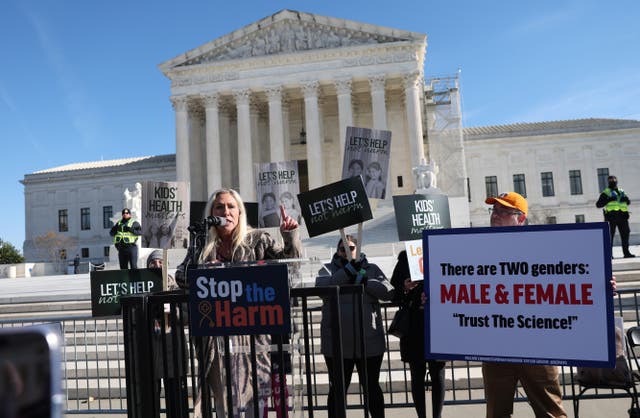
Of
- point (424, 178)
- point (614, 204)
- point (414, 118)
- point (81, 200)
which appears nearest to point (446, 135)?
point (414, 118)

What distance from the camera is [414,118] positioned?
38.6 metres

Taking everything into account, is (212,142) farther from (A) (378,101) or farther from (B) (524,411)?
(B) (524,411)

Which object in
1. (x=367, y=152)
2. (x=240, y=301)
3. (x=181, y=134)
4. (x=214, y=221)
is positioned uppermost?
(x=181, y=134)

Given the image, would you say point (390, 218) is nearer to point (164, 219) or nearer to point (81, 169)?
point (164, 219)

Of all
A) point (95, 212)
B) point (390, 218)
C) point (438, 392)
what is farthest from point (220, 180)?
point (438, 392)

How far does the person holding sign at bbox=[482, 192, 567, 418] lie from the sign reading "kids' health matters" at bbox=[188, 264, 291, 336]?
190cm

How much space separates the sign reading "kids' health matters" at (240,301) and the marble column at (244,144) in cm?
3685

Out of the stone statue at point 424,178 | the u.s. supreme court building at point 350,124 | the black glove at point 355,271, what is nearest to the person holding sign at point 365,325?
the black glove at point 355,271

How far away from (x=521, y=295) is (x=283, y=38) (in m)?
41.2

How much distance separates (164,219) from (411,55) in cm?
3330

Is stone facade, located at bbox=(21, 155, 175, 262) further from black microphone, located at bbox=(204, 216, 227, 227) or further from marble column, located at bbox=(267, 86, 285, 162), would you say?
black microphone, located at bbox=(204, 216, 227, 227)

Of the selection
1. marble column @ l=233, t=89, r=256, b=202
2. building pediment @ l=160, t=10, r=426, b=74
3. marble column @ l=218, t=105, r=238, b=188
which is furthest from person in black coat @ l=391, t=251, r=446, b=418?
marble column @ l=218, t=105, r=238, b=188

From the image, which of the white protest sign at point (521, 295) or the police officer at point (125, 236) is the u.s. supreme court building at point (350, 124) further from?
the white protest sign at point (521, 295)

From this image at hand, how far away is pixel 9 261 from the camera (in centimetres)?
4562
